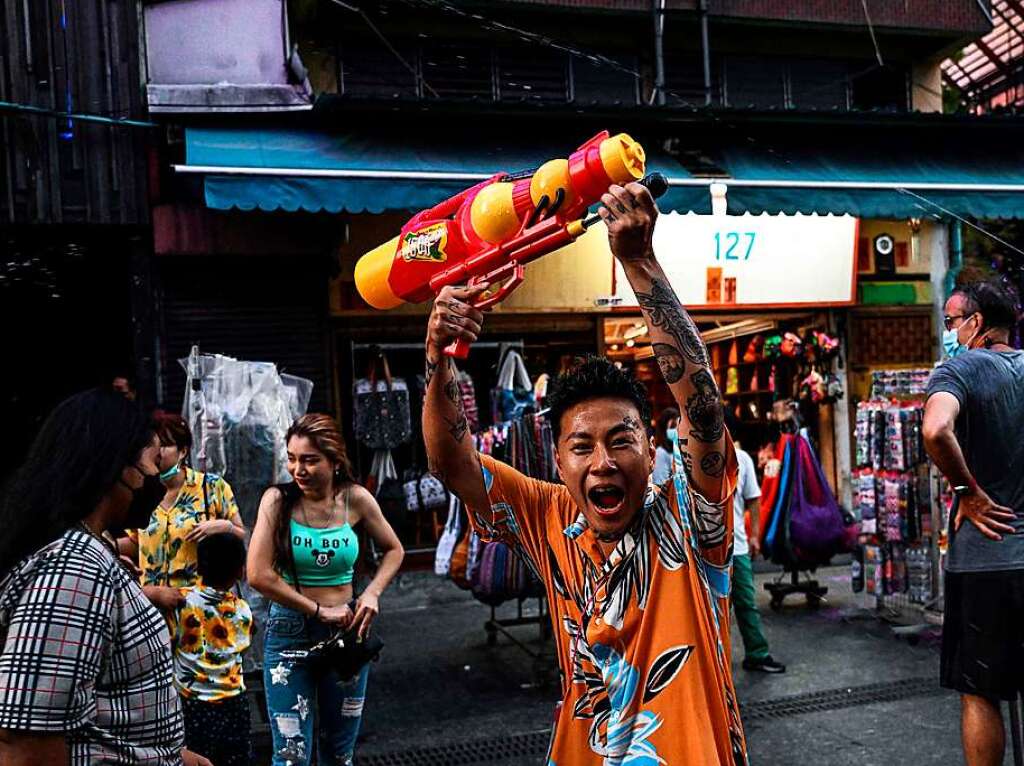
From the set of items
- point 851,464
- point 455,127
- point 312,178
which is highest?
point 455,127

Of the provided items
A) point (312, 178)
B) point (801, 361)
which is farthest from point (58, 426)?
point (801, 361)

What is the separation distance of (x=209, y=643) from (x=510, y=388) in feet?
18.9

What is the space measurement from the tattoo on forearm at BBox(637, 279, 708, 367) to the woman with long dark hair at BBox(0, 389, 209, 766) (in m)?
1.23

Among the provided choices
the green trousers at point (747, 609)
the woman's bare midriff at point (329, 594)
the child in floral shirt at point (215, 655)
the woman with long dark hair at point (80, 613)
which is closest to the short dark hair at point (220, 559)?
the child in floral shirt at point (215, 655)

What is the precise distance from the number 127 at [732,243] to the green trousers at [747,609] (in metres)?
4.29

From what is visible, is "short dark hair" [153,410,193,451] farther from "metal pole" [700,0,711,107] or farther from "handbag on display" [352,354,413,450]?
"metal pole" [700,0,711,107]

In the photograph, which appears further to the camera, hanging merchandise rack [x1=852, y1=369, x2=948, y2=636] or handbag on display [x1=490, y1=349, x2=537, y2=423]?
handbag on display [x1=490, y1=349, x2=537, y2=423]

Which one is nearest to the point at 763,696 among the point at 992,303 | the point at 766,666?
the point at 766,666

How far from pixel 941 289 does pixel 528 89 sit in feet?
17.2

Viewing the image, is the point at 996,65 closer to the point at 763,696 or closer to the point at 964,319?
the point at 763,696

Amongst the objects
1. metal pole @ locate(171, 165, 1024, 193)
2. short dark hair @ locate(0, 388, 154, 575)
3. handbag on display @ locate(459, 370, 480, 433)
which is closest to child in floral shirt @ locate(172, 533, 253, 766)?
short dark hair @ locate(0, 388, 154, 575)

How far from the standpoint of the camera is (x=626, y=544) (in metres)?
2.11

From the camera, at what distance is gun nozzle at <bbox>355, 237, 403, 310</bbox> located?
97.3 inches

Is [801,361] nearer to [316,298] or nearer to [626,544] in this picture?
[316,298]
